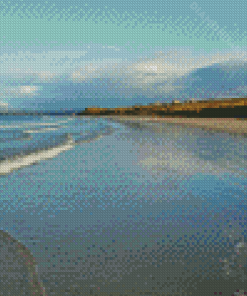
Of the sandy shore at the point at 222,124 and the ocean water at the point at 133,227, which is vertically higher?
the sandy shore at the point at 222,124

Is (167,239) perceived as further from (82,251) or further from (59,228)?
(59,228)

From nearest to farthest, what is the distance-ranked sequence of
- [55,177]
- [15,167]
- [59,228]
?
[59,228] < [55,177] < [15,167]

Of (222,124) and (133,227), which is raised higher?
(222,124)

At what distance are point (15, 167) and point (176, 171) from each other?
472cm

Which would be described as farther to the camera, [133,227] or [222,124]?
[222,124]

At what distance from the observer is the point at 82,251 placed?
2.98m

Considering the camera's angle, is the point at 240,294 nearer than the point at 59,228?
Yes

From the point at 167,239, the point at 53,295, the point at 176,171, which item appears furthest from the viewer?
the point at 176,171

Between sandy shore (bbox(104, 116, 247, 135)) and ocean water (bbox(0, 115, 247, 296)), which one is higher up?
sandy shore (bbox(104, 116, 247, 135))

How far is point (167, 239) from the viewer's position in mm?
3299

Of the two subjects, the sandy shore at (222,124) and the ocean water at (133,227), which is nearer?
the ocean water at (133,227)

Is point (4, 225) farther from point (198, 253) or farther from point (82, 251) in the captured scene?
point (198, 253)

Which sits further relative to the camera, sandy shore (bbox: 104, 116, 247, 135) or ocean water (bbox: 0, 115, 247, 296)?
sandy shore (bbox: 104, 116, 247, 135)

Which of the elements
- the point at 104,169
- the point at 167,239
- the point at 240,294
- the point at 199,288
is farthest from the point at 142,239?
the point at 104,169
